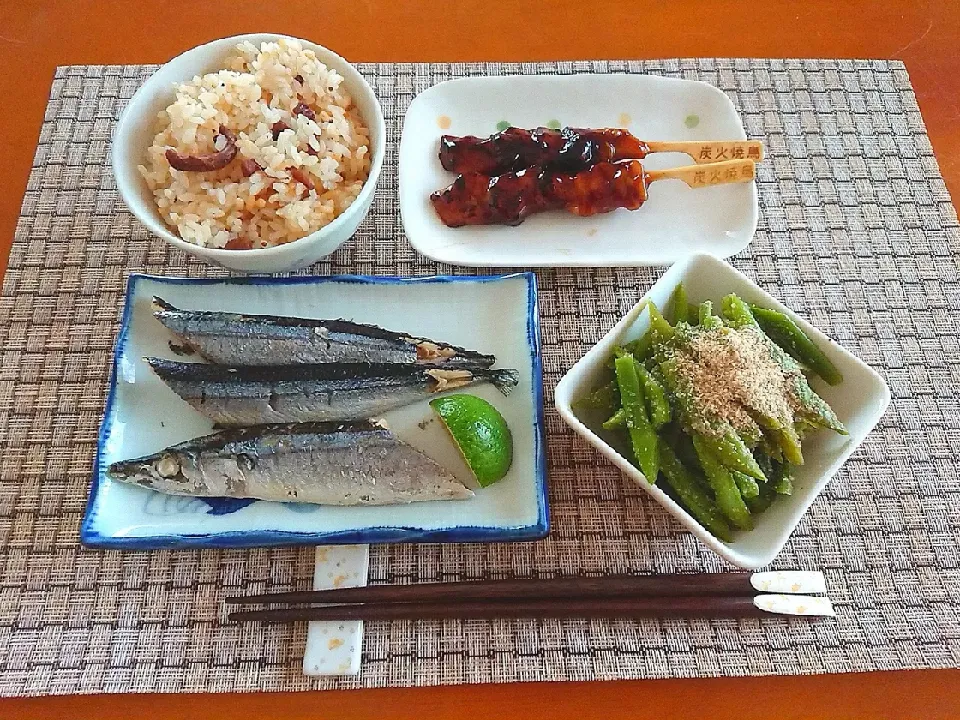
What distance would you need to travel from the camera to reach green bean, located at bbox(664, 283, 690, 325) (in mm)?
1339

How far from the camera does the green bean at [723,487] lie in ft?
3.80

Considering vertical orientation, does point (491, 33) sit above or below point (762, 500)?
above

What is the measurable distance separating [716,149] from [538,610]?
1165 mm

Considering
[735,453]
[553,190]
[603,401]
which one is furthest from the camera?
[553,190]

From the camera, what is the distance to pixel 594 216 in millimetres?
1690

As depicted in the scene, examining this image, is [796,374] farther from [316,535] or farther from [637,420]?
[316,535]

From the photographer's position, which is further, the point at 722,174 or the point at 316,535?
the point at 722,174

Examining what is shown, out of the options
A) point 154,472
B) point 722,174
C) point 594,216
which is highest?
point 722,174

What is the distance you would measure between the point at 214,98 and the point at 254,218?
26 centimetres

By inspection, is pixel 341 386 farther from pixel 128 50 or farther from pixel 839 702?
pixel 128 50

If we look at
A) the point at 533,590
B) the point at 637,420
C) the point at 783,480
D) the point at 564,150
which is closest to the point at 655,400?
the point at 637,420

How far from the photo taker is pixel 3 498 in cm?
139

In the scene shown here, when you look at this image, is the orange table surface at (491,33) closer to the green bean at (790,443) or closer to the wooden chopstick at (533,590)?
the green bean at (790,443)

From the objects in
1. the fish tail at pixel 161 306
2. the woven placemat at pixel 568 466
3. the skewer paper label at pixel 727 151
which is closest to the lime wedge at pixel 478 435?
the woven placemat at pixel 568 466
